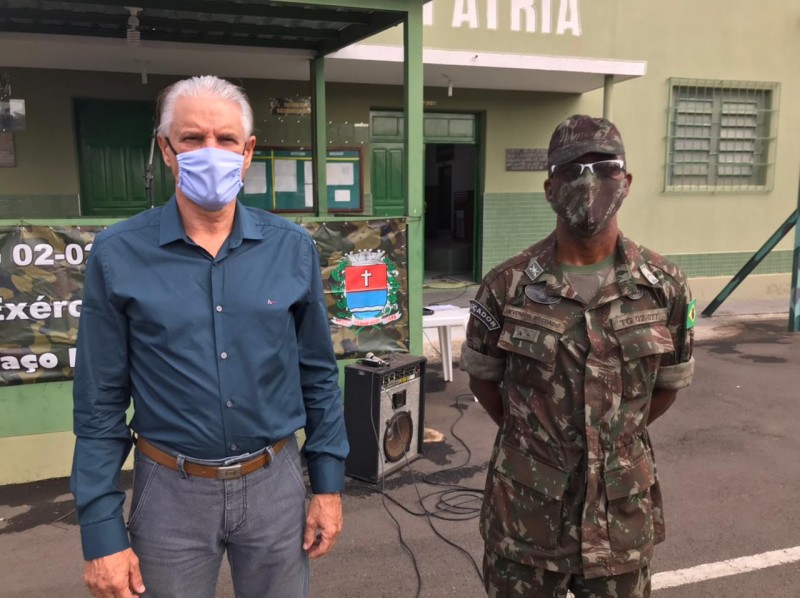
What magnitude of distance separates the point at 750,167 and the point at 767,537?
885cm

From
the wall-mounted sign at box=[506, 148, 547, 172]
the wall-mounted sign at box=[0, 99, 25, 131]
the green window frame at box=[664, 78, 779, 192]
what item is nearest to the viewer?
the wall-mounted sign at box=[0, 99, 25, 131]

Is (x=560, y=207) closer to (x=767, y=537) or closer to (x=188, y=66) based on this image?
(x=767, y=537)

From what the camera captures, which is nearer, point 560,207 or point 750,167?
point 560,207

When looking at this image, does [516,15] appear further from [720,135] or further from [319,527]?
[319,527]

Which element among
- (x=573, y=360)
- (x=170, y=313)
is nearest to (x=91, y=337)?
(x=170, y=313)

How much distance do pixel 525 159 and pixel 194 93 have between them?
8.38 metres

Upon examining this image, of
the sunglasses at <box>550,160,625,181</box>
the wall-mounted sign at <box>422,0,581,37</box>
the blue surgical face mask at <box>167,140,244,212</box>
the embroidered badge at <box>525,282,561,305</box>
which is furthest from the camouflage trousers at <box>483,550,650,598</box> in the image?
the wall-mounted sign at <box>422,0,581,37</box>

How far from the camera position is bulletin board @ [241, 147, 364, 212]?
846 centimetres

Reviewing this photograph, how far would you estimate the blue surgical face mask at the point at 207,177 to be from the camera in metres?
1.70

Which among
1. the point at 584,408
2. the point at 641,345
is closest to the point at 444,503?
Answer: the point at 584,408

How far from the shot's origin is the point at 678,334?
1.92m

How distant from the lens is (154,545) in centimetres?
171

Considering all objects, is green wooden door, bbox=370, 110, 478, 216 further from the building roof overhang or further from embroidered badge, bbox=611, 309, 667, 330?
embroidered badge, bbox=611, 309, 667, 330

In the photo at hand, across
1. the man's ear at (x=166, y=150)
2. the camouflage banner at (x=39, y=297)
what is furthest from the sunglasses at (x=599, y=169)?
the camouflage banner at (x=39, y=297)
